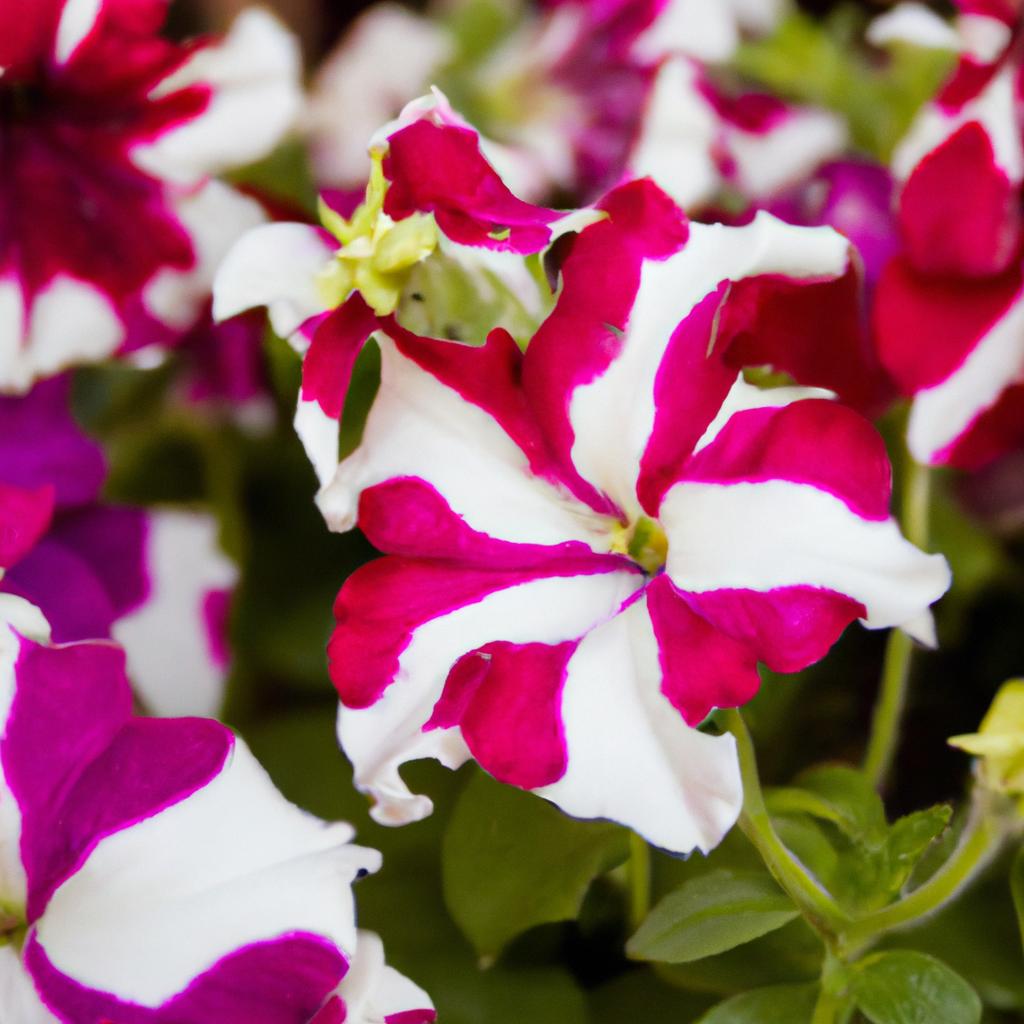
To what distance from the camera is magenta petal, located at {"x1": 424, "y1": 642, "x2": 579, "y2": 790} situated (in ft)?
0.89

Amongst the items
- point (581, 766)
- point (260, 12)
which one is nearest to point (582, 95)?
point (260, 12)

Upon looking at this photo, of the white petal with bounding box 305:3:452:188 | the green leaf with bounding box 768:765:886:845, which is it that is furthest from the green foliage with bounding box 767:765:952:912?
the white petal with bounding box 305:3:452:188

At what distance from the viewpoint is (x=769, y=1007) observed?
0.31m

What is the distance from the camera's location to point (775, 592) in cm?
27

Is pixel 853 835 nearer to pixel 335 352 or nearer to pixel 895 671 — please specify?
pixel 895 671

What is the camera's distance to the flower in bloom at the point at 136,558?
41cm

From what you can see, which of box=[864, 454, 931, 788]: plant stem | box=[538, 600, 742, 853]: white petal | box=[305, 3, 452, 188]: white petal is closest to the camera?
box=[538, 600, 742, 853]: white petal

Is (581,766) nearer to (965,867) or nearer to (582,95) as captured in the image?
(965,867)

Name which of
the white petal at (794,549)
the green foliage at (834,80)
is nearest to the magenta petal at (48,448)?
the white petal at (794,549)

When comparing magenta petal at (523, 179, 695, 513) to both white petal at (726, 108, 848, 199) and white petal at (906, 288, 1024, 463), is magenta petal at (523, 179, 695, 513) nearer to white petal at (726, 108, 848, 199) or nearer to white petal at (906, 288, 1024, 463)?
white petal at (906, 288, 1024, 463)

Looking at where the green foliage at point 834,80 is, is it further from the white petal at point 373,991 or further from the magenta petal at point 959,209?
the white petal at point 373,991

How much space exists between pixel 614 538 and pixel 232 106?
20 cm

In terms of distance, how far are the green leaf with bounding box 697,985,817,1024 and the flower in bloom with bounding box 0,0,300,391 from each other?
0.25m

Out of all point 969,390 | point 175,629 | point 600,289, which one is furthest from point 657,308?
point 175,629
